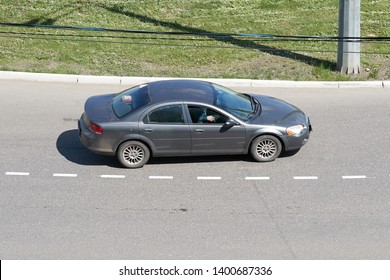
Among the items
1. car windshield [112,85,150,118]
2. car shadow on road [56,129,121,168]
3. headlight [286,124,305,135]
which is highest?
car windshield [112,85,150,118]

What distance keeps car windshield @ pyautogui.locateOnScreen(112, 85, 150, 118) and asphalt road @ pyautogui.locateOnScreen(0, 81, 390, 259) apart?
3.23 ft

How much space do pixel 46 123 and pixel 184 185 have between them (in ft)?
13.4

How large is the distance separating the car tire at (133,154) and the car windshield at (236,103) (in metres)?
1.53

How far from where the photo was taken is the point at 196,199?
11.5 metres

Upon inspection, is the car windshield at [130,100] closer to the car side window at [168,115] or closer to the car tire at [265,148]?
the car side window at [168,115]

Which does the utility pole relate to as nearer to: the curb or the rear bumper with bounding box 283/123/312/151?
the curb

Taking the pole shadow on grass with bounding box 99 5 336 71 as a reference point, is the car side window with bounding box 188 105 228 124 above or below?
below

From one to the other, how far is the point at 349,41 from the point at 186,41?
14.8 feet

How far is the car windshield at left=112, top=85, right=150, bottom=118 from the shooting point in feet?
41.5

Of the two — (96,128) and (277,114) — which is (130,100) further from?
(277,114)

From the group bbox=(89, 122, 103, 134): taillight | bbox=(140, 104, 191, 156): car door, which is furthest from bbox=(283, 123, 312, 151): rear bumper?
bbox=(89, 122, 103, 134): taillight

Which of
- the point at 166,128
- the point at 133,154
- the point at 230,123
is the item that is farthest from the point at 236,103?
the point at 133,154

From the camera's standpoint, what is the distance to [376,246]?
9.98m

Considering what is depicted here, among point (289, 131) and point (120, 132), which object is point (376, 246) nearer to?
point (289, 131)
